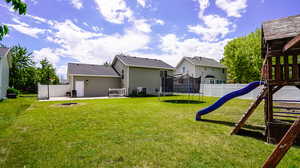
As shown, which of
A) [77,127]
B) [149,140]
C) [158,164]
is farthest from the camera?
[77,127]

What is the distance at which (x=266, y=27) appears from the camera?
4.13 m

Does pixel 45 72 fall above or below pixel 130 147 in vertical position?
above

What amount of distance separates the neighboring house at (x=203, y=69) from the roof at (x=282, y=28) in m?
21.6

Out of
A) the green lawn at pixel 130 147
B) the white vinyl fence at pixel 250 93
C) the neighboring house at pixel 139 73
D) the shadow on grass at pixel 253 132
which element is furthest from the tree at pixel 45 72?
the shadow on grass at pixel 253 132

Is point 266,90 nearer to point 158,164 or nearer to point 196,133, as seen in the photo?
point 196,133

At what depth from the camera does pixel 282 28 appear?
12.1 feet

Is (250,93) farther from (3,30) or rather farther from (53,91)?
(53,91)

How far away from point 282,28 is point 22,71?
3055cm

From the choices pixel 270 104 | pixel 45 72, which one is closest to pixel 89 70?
pixel 45 72

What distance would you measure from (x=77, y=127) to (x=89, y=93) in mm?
13513

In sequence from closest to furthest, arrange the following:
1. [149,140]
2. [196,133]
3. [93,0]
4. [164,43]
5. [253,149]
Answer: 1. [253,149]
2. [149,140]
3. [196,133]
4. [93,0]
5. [164,43]

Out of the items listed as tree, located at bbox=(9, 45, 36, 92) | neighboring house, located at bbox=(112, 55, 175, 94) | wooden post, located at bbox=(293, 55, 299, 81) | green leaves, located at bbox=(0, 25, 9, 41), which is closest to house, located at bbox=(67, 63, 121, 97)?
neighboring house, located at bbox=(112, 55, 175, 94)

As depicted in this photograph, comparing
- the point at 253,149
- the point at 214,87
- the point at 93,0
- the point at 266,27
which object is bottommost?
the point at 253,149

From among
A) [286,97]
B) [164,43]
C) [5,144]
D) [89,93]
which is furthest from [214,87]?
[5,144]
